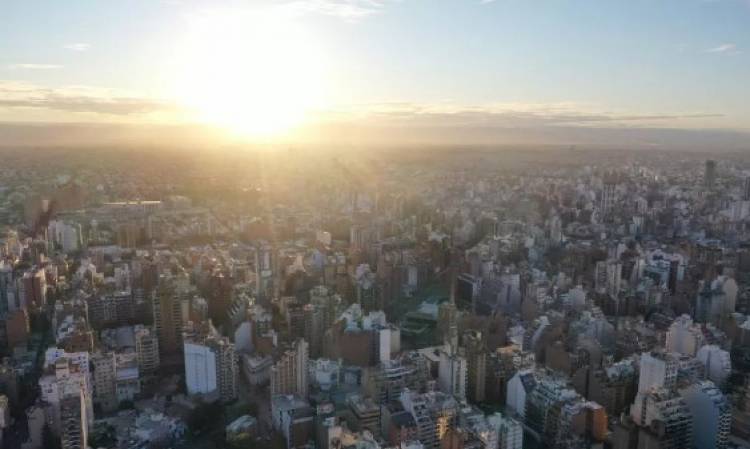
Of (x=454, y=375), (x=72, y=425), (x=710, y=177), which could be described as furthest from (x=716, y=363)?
(x=710, y=177)

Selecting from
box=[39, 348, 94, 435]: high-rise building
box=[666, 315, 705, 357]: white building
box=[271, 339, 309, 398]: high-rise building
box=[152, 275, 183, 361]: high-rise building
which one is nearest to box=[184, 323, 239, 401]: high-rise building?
box=[271, 339, 309, 398]: high-rise building

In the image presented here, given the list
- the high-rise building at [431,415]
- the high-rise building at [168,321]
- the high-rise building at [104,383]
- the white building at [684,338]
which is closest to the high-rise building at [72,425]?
the high-rise building at [104,383]

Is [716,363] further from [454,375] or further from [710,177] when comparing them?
[710,177]

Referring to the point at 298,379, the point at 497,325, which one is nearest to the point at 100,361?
the point at 298,379

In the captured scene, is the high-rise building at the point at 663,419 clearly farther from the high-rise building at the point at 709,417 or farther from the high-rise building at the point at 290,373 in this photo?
the high-rise building at the point at 290,373

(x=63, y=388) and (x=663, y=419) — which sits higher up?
(x=63, y=388)
